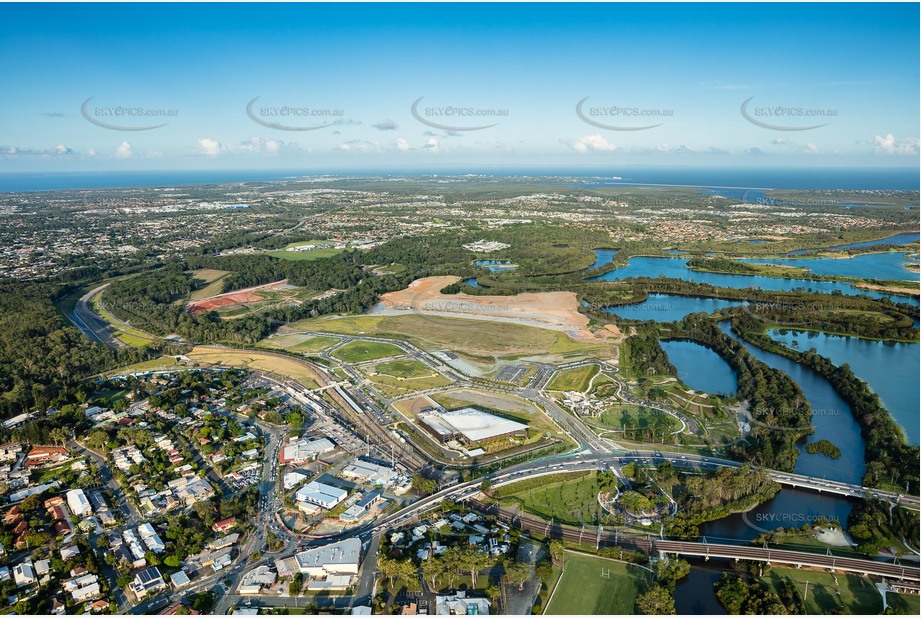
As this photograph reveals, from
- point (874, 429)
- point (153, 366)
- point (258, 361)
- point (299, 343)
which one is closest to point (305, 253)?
point (299, 343)

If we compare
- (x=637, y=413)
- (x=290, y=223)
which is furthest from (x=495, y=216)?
(x=637, y=413)

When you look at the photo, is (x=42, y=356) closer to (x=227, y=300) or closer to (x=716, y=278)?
(x=227, y=300)

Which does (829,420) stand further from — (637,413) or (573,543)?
(573,543)

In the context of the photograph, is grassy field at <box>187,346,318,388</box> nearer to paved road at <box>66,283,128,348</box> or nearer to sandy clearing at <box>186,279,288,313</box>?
paved road at <box>66,283,128,348</box>

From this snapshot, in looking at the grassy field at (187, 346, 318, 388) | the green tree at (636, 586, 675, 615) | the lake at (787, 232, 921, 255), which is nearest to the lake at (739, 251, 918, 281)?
the lake at (787, 232, 921, 255)

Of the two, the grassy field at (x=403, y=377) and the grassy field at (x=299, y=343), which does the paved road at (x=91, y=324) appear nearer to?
the grassy field at (x=299, y=343)
